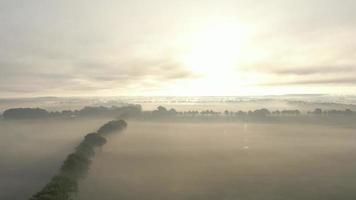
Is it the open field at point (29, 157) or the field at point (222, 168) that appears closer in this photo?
the field at point (222, 168)

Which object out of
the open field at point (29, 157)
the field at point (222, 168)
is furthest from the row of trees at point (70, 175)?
the open field at point (29, 157)

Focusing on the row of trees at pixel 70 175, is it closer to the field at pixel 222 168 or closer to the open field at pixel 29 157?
the field at pixel 222 168

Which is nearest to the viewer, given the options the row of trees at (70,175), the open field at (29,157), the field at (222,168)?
the row of trees at (70,175)

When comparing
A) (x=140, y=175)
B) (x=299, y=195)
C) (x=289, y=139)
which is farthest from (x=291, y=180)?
(x=289, y=139)

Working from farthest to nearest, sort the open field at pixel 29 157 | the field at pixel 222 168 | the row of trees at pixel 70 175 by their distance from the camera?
1. the open field at pixel 29 157
2. the field at pixel 222 168
3. the row of trees at pixel 70 175

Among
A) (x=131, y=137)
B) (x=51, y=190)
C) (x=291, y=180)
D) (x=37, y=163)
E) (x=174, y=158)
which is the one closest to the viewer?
(x=51, y=190)

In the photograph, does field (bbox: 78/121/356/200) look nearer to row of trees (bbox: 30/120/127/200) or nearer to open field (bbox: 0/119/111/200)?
row of trees (bbox: 30/120/127/200)

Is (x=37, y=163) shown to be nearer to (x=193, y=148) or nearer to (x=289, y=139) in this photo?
(x=193, y=148)
